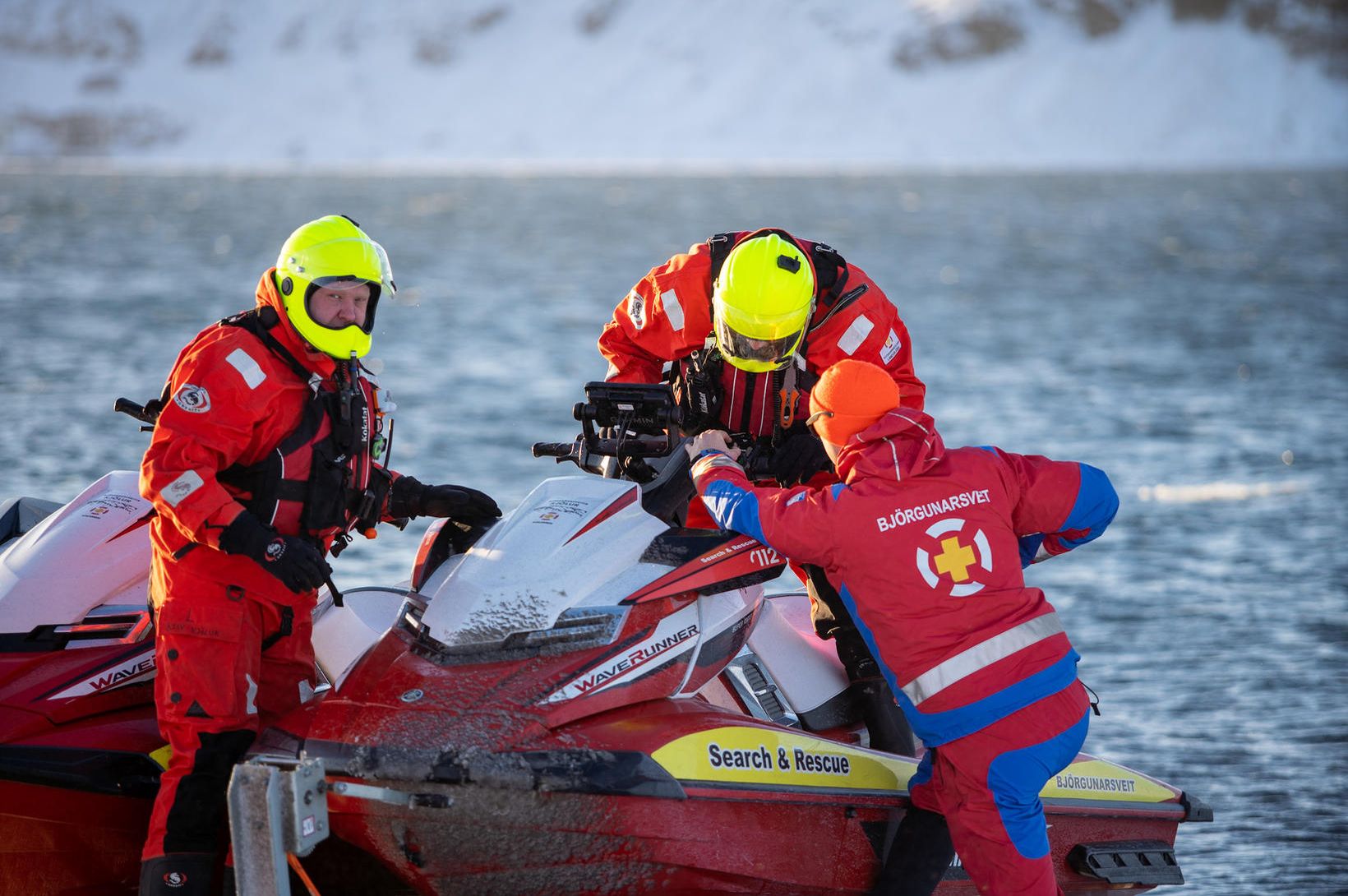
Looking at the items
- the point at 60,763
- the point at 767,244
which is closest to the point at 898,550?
the point at 767,244

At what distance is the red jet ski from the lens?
4.29 meters

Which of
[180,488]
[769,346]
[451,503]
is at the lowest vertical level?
[769,346]

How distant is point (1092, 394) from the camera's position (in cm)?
1945

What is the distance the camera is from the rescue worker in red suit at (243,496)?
4.55 m

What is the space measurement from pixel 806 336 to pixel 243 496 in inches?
77.5

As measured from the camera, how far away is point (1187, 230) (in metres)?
61.1

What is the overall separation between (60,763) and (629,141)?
15419 cm

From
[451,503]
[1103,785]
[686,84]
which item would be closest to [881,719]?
[1103,785]

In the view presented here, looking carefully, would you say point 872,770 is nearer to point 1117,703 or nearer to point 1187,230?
point 1117,703

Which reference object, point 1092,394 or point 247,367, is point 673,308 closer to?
point 247,367

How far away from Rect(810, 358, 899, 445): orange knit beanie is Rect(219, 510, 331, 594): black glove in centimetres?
149

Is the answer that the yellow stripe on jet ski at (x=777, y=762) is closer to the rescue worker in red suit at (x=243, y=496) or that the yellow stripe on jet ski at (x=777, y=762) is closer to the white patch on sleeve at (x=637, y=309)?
the rescue worker in red suit at (x=243, y=496)

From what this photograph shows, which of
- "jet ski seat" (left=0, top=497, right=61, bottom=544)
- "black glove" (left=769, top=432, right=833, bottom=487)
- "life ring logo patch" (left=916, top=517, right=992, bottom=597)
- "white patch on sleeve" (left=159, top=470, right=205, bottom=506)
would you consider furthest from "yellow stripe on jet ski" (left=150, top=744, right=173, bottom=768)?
"life ring logo patch" (left=916, top=517, right=992, bottom=597)

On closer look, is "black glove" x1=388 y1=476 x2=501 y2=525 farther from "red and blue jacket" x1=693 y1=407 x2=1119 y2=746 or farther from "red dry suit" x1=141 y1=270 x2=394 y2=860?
"red and blue jacket" x1=693 y1=407 x2=1119 y2=746
